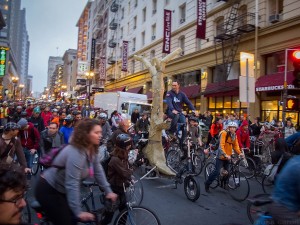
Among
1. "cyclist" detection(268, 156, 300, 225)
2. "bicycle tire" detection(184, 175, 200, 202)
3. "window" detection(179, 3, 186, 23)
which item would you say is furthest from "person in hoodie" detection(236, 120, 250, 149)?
"window" detection(179, 3, 186, 23)

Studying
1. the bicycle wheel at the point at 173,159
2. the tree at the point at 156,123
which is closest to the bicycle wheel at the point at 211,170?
the bicycle wheel at the point at 173,159

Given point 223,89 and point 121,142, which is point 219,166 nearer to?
point 121,142

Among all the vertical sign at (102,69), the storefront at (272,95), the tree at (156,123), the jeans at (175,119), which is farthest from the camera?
the vertical sign at (102,69)

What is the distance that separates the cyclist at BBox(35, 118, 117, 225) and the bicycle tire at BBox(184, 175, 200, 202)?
469 cm

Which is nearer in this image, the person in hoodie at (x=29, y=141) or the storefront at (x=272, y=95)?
the person in hoodie at (x=29, y=141)

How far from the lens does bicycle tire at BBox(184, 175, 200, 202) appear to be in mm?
7931

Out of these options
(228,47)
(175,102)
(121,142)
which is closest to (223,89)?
(228,47)

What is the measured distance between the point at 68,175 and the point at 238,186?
6.11 meters

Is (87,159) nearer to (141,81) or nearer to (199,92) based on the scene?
(199,92)

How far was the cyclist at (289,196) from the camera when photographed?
2.97 metres

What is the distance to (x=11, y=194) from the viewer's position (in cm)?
238

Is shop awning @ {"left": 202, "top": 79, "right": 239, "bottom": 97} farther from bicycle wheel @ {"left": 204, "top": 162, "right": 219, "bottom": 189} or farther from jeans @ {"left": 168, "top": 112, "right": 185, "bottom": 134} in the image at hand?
bicycle wheel @ {"left": 204, "top": 162, "right": 219, "bottom": 189}

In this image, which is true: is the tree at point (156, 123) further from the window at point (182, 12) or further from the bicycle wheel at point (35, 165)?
the window at point (182, 12)

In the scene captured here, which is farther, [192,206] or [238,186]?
[238,186]
